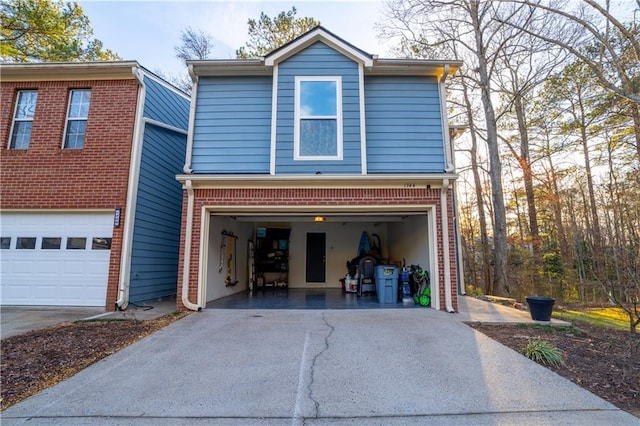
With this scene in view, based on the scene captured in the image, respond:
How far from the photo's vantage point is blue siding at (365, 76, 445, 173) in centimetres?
655

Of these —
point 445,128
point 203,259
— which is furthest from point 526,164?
point 203,259

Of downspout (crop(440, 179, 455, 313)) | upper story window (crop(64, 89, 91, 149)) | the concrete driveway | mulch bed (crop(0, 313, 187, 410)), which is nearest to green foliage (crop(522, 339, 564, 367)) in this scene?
the concrete driveway

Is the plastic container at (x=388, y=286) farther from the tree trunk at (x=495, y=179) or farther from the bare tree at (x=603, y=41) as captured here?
the bare tree at (x=603, y=41)

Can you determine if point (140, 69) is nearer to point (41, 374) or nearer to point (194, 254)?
point (194, 254)

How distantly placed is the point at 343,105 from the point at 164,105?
4.86 m

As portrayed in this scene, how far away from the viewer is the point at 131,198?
6.55 meters

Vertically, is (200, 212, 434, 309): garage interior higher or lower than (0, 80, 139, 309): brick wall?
lower

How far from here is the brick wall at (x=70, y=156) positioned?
260 inches

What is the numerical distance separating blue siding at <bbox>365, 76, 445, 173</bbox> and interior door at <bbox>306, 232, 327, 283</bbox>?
16.3 feet

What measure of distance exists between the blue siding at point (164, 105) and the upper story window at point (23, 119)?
2.55 m

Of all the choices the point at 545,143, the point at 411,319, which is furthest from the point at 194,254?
the point at 545,143

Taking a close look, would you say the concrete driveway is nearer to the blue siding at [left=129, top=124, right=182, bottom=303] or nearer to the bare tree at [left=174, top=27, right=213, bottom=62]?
the blue siding at [left=129, top=124, right=182, bottom=303]

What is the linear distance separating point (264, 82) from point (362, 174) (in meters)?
3.14

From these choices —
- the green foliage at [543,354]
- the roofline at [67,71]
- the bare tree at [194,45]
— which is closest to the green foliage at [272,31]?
the bare tree at [194,45]
